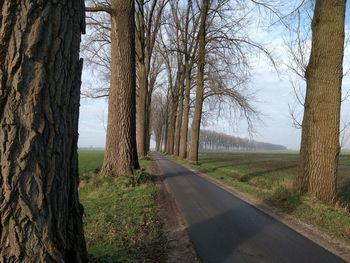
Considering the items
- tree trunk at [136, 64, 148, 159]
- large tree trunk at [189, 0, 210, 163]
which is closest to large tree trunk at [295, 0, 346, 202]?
large tree trunk at [189, 0, 210, 163]

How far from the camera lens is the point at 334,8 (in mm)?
11344

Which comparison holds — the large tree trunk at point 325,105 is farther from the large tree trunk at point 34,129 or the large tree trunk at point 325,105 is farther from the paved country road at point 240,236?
the large tree trunk at point 34,129

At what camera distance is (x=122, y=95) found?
1529 cm

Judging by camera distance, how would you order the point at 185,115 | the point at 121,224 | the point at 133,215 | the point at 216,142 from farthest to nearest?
the point at 216,142
the point at 185,115
the point at 133,215
the point at 121,224

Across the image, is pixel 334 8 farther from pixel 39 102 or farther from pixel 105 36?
pixel 105 36

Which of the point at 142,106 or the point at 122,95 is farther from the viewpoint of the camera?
the point at 142,106

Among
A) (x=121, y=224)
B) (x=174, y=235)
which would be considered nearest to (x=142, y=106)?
(x=121, y=224)

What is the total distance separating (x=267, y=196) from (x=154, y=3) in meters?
21.4

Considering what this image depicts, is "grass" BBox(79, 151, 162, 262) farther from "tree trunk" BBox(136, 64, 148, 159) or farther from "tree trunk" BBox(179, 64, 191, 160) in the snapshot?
"tree trunk" BBox(179, 64, 191, 160)

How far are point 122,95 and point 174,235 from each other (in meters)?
8.79

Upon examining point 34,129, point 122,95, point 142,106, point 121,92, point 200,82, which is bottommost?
point 34,129

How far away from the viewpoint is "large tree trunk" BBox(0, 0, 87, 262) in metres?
3.30

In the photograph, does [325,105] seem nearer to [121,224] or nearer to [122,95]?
[121,224]

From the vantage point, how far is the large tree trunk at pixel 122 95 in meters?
15.0
